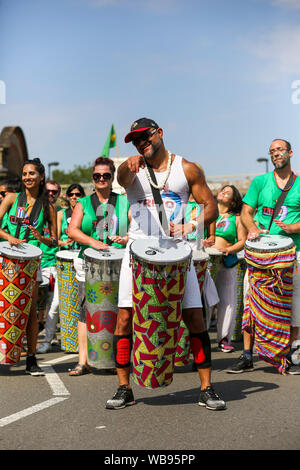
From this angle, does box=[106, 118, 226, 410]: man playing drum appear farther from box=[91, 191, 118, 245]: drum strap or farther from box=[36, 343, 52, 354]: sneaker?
box=[36, 343, 52, 354]: sneaker

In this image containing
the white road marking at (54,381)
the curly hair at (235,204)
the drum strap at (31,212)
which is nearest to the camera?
the white road marking at (54,381)

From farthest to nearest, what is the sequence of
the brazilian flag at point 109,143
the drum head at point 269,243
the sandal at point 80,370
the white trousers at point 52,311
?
1. the brazilian flag at point 109,143
2. the white trousers at point 52,311
3. the sandal at point 80,370
4. the drum head at point 269,243

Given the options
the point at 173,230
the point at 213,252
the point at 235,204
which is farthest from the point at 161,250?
the point at 235,204

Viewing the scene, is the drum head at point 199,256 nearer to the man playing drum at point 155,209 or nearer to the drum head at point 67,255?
the drum head at point 67,255

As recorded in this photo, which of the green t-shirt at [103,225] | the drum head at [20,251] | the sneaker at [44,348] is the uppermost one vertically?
the green t-shirt at [103,225]

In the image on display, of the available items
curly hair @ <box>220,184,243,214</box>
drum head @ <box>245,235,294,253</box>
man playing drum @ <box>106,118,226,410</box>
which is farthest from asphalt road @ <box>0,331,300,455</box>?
curly hair @ <box>220,184,243,214</box>

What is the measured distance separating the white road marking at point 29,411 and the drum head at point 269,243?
7.28 ft

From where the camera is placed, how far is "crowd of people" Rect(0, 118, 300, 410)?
5.02 m

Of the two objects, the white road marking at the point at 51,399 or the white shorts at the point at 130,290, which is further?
the white shorts at the point at 130,290

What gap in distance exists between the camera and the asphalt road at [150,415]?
13.2 ft

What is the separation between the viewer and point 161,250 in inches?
192

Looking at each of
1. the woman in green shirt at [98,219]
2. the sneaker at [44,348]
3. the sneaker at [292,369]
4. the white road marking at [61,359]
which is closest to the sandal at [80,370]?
the woman in green shirt at [98,219]

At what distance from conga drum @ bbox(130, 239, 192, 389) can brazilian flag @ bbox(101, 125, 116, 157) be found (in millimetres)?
22869
